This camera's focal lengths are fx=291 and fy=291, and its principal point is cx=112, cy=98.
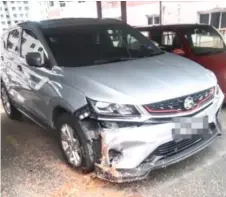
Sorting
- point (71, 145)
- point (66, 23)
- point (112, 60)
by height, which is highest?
point (66, 23)

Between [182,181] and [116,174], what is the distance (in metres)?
0.73

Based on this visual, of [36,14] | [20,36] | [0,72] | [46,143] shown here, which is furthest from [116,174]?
[36,14]

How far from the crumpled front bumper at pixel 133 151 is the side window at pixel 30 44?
1.42m

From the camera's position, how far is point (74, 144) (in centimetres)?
309

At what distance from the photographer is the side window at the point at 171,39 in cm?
528

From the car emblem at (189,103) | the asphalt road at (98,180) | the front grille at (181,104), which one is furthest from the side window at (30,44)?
the car emblem at (189,103)

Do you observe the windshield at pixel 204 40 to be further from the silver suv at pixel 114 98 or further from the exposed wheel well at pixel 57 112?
the exposed wheel well at pixel 57 112

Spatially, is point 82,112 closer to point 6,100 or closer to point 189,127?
point 189,127

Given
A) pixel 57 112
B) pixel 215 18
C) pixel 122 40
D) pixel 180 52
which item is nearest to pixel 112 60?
pixel 122 40

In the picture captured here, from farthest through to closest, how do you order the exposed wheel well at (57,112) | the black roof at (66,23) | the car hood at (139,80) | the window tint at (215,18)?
the window tint at (215,18) → the black roof at (66,23) → the exposed wheel well at (57,112) → the car hood at (139,80)

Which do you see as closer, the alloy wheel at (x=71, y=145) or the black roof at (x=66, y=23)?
the alloy wheel at (x=71, y=145)

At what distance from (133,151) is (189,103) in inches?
28.9

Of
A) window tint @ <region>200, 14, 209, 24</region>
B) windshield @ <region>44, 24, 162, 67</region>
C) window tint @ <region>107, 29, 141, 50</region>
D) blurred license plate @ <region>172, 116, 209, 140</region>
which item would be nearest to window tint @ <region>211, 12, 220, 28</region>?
window tint @ <region>200, 14, 209, 24</region>

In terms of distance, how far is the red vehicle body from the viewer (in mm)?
4641
